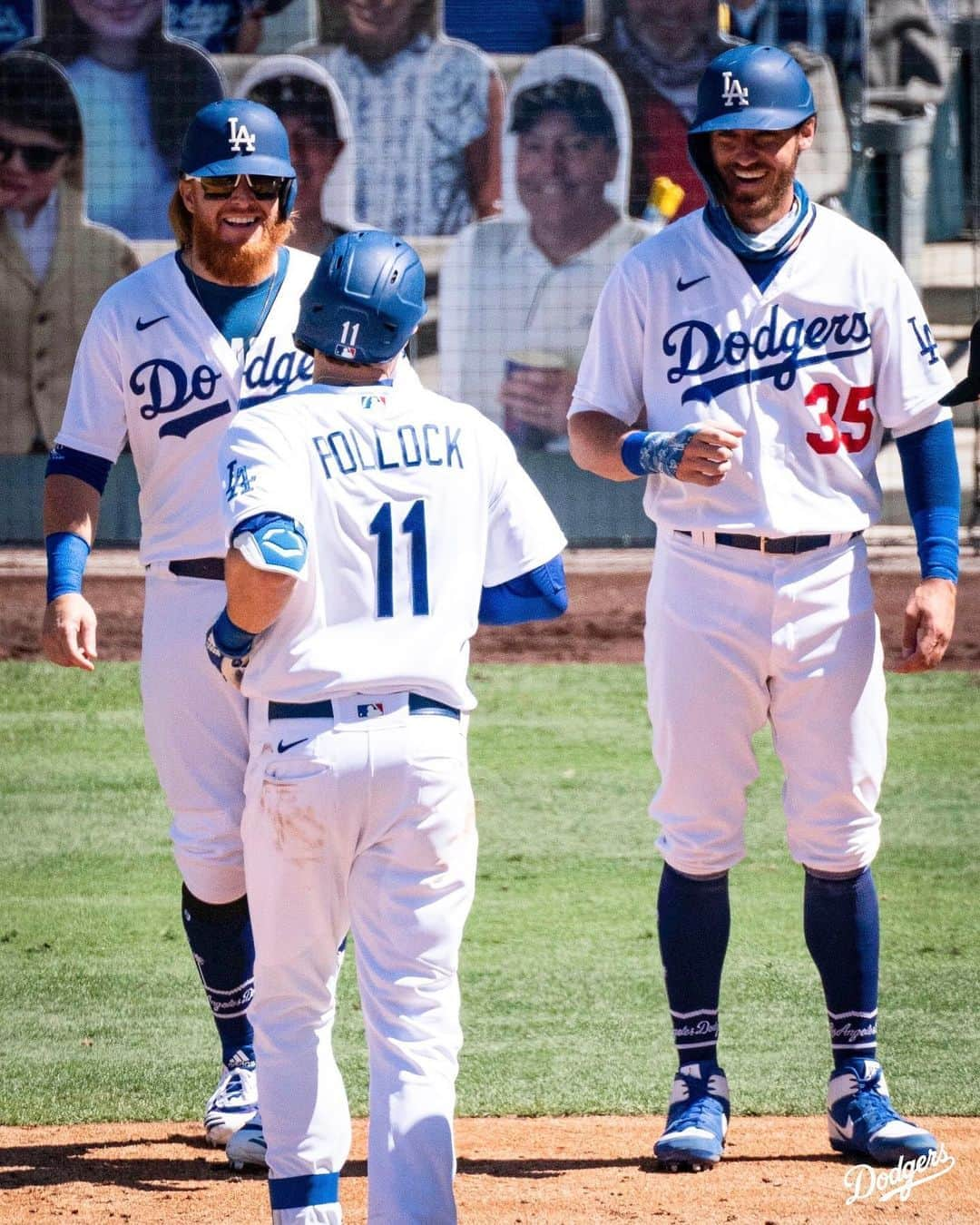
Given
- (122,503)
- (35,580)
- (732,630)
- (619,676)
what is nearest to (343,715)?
(732,630)

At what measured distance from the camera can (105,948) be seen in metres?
5.42

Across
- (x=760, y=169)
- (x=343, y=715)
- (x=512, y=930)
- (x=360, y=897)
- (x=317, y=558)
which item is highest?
(x=760, y=169)

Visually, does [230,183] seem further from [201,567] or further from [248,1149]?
[248,1149]

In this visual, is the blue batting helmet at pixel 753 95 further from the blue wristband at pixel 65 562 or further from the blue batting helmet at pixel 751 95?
the blue wristband at pixel 65 562

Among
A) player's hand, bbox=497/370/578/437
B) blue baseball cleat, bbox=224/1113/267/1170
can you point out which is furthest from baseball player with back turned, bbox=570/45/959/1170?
player's hand, bbox=497/370/578/437

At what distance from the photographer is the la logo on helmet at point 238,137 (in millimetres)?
3607

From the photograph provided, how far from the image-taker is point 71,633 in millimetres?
3496

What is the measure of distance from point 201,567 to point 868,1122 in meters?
1.69

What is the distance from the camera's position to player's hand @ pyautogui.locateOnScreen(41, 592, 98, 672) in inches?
138

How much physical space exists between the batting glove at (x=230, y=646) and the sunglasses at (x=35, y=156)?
14239 millimetres

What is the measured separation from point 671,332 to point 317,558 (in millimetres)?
1130

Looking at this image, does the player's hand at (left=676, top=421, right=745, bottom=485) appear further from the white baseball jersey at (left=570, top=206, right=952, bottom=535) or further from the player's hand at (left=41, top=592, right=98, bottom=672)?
→ the player's hand at (left=41, top=592, right=98, bottom=672)

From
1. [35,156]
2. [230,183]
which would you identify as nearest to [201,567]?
[230,183]

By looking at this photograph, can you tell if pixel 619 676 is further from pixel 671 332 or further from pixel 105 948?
pixel 671 332
